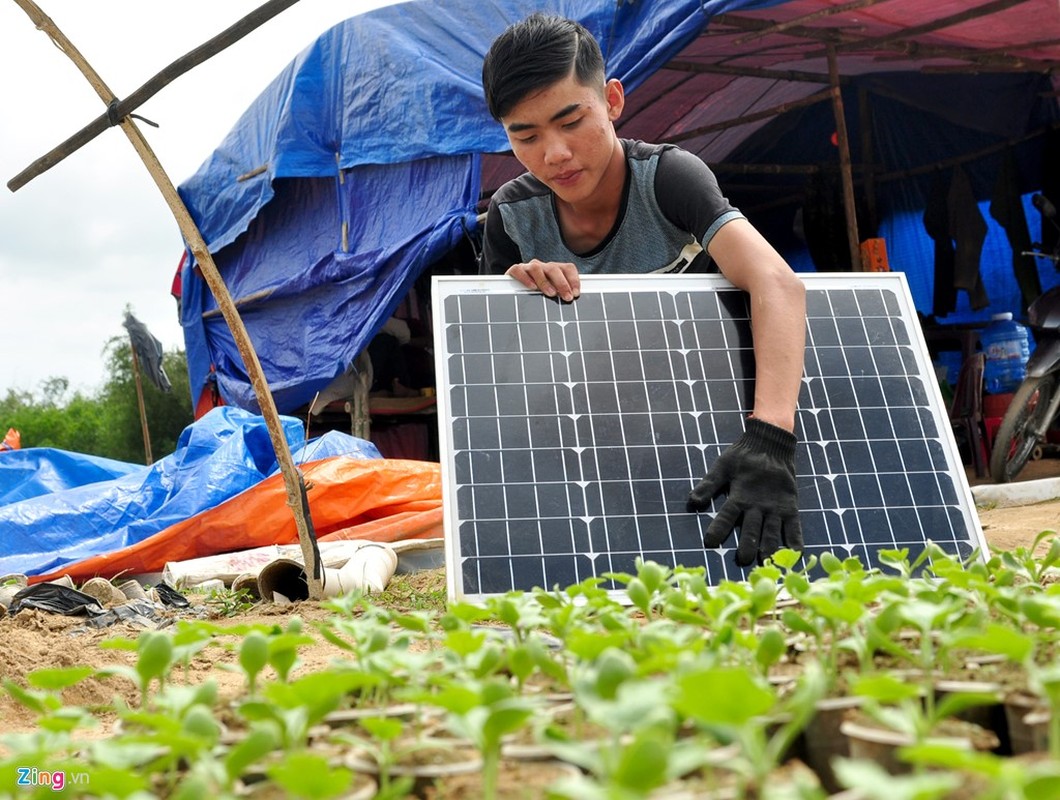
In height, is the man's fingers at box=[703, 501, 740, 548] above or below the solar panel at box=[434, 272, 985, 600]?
below

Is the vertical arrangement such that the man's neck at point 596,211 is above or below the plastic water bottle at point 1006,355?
below

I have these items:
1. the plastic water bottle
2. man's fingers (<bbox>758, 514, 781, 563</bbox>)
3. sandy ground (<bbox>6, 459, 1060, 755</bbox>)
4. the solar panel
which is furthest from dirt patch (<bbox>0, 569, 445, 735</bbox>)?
the plastic water bottle

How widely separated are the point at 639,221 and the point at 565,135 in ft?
1.36

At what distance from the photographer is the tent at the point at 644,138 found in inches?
298

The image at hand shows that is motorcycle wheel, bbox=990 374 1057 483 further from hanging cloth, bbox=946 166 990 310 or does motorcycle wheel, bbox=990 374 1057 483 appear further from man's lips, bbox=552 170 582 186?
man's lips, bbox=552 170 582 186

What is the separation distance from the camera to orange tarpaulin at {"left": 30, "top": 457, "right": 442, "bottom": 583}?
19.0ft

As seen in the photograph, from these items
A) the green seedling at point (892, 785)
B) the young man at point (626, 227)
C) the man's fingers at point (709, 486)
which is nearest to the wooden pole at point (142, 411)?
the young man at point (626, 227)

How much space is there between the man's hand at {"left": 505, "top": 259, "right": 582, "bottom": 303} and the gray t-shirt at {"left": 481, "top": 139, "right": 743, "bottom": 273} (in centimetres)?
42

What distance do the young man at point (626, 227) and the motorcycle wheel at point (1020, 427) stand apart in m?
4.19

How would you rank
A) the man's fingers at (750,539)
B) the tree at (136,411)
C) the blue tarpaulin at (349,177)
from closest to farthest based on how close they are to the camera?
the man's fingers at (750,539) → the blue tarpaulin at (349,177) → the tree at (136,411)

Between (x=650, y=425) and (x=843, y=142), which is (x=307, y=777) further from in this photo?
(x=843, y=142)

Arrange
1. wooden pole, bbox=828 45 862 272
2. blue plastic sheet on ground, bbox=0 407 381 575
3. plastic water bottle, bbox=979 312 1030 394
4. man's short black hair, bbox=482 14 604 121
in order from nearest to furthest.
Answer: man's short black hair, bbox=482 14 604 121 < blue plastic sheet on ground, bbox=0 407 381 575 < wooden pole, bbox=828 45 862 272 < plastic water bottle, bbox=979 312 1030 394

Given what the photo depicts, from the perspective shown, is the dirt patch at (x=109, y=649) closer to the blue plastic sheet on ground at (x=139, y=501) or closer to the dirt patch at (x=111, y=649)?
the dirt patch at (x=111, y=649)

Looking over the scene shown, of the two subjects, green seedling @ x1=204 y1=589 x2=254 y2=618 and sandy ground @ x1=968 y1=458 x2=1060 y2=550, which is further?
sandy ground @ x1=968 y1=458 x2=1060 y2=550
